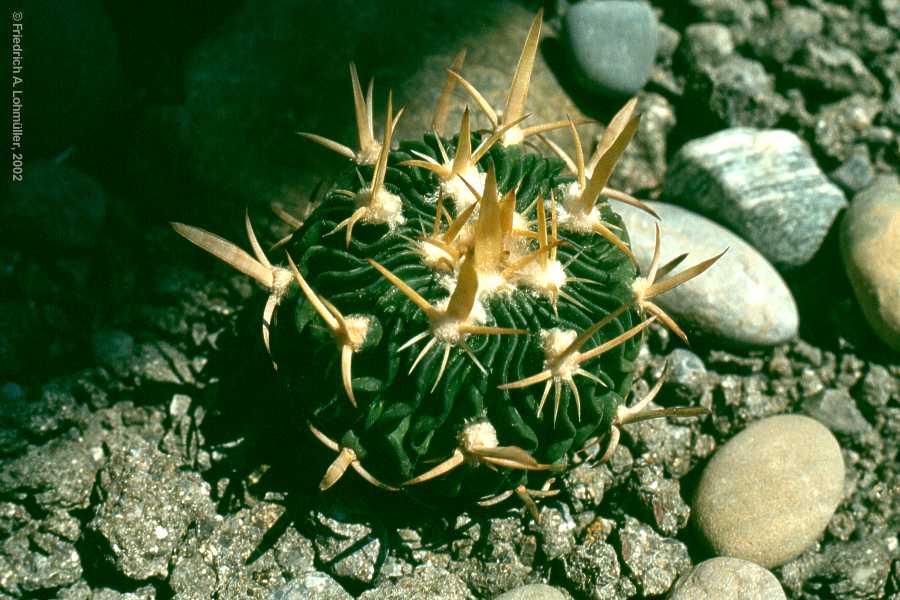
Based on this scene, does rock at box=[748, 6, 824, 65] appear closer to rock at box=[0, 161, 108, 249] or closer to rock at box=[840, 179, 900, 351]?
rock at box=[840, 179, 900, 351]

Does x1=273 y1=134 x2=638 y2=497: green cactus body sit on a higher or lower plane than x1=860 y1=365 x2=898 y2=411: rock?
higher

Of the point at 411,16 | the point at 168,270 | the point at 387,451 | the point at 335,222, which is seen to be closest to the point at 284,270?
the point at 335,222

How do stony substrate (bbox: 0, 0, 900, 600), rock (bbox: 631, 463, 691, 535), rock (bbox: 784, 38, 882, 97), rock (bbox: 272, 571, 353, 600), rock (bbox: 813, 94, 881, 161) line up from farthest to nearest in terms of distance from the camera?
1. rock (bbox: 784, 38, 882, 97)
2. rock (bbox: 813, 94, 881, 161)
3. rock (bbox: 631, 463, 691, 535)
4. stony substrate (bbox: 0, 0, 900, 600)
5. rock (bbox: 272, 571, 353, 600)

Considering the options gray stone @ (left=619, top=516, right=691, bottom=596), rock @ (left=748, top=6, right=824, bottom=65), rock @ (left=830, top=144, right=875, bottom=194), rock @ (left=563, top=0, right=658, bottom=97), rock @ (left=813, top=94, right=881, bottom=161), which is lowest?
gray stone @ (left=619, top=516, right=691, bottom=596)

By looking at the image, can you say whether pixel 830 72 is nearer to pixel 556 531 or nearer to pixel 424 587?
pixel 556 531

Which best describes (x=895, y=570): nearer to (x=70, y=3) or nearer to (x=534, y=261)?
(x=534, y=261)

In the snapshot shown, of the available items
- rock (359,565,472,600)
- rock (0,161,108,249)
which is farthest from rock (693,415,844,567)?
rock (0,161,108,249)

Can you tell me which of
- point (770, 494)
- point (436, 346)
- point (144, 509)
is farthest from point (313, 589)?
point (770, 494)
